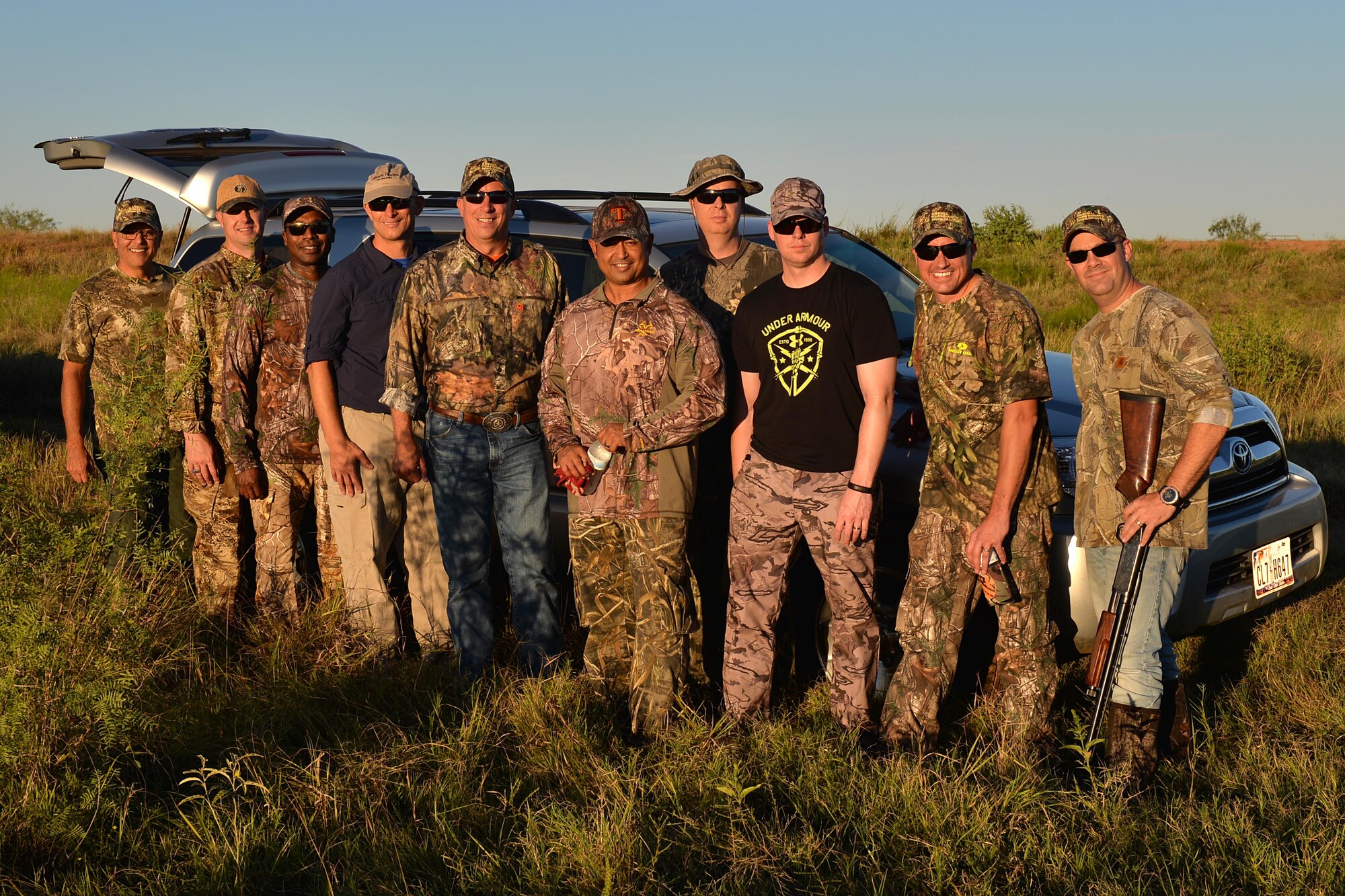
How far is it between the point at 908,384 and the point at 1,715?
3518 millimetres

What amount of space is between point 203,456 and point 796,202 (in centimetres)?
A: 302

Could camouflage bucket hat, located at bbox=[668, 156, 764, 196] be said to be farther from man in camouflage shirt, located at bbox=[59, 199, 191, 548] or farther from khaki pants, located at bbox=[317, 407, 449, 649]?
man in camouflage shirt, located at bbox=[59, 199, 191, 548]

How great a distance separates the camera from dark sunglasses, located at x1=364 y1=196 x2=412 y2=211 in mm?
4785

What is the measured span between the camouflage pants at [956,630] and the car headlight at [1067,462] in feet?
1.21

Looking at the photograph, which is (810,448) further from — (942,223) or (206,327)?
(206,327)

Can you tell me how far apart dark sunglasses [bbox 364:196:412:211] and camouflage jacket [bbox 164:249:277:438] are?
27.3 inches

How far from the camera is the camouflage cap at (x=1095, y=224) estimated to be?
12.0ft

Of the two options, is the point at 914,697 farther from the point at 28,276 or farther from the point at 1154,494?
the point at 28,276

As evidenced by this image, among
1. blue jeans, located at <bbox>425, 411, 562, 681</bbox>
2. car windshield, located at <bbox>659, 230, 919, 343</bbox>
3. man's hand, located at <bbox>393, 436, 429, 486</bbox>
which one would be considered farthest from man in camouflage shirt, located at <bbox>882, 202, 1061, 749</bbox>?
man's hand, located at <bbox>393, 436, 429, 486</bbox>

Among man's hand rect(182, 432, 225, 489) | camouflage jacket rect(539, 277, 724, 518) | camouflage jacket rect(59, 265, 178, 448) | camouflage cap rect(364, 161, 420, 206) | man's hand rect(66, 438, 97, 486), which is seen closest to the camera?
camouflage jacket rect(539, 277, 724, 518)

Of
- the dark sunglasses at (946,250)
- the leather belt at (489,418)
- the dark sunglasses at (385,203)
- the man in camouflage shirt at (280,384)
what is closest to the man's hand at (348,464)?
the man in camouflage shirt at (280,384)

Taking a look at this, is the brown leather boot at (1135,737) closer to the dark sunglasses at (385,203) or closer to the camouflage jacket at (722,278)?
the camouflage jacket at (722,278)

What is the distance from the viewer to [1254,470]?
4.61 m

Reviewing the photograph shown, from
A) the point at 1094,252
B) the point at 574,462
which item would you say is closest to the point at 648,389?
the point at 574,462
